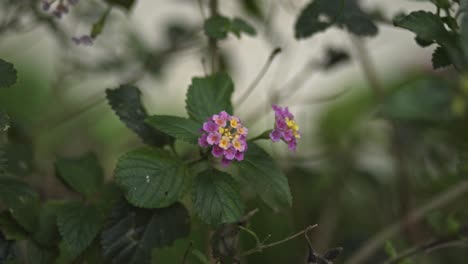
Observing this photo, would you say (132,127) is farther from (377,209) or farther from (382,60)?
(382,60)

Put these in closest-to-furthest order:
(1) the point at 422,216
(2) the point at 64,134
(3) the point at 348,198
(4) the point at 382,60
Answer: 1. (1) the point at 422,216
2. (3) the point at 348,198
3. (2) the point at 64,134
4. (4) the point at 382,60

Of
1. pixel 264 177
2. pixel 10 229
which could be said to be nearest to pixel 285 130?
pixel 264 177

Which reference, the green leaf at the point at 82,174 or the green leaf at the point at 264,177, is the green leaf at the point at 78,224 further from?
the green leaf at the point at 264,177

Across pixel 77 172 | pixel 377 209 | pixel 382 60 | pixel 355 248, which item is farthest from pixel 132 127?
pixel 382 60

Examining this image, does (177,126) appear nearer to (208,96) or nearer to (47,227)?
(208,96)

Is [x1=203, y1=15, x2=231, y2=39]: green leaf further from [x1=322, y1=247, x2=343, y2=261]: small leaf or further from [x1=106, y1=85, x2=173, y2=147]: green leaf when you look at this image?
[x1=322, y1=247, x2=343, y2=261]: small leaf

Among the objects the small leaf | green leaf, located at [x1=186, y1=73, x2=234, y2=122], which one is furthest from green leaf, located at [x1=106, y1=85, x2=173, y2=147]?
the small leaf

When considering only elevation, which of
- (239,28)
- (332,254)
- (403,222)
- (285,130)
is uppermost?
(239,28)

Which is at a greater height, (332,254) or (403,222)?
(332,254)
